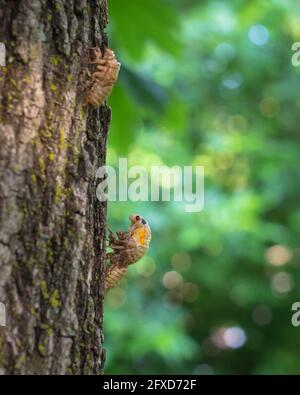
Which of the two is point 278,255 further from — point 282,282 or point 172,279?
point 172,279

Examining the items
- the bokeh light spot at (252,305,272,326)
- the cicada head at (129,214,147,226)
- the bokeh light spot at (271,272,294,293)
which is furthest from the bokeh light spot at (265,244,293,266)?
the cicada head at (129,214,147,226)

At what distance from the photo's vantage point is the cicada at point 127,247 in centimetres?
219

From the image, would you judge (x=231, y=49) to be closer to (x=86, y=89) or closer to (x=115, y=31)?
(x=115, y=31)

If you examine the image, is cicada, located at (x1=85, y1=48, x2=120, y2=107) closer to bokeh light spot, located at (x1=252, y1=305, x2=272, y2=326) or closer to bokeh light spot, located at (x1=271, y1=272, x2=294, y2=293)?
bokeh light spot, located at (x1=271, y1=272, x2=294, y2=293)

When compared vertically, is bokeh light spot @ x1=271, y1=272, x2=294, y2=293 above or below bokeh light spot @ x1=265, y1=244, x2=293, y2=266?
below

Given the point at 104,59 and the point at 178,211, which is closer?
the point at 104,59

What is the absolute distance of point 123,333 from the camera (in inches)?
336

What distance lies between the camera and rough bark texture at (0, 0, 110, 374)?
1.59 metres

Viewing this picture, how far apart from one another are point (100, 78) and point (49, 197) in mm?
328

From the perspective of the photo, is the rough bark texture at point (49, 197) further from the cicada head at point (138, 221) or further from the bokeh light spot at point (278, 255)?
the bokeh light spot at point (278, 255)

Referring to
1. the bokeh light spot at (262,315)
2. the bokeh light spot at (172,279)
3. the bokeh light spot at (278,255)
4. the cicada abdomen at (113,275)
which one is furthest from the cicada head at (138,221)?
the bokeh light spot at (262,315)

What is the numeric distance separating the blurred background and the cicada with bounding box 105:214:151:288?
5.41 meters
